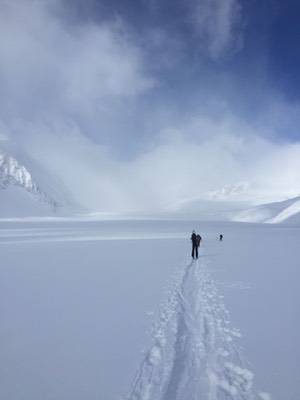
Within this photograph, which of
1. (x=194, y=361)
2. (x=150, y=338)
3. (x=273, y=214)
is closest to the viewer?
(x=194, y=361)

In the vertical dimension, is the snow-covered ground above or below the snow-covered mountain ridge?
below

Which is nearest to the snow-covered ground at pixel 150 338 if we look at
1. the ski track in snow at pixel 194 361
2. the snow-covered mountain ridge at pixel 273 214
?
the ski track in snow at pixel 194 361

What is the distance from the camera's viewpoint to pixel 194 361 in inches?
199

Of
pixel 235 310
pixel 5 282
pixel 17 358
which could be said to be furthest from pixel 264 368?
pixel 5 282

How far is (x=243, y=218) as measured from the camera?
436ft

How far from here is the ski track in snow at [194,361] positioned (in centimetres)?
424

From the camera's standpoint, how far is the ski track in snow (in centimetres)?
424

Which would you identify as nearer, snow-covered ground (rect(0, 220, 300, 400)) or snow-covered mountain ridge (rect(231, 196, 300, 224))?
snow-covered ground (rect(0, 220, 300, 400))

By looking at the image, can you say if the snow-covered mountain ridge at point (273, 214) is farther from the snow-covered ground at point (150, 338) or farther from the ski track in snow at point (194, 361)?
the ski track in snow at point (194, 361)

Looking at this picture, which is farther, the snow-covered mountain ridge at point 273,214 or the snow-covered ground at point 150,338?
the snow-covered mountain ridge at point 273,214

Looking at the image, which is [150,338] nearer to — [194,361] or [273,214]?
[194,361]

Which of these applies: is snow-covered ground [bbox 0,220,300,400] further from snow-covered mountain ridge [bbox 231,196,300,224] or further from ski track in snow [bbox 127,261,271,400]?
snow-covered mountain ridge [bbox 231,196,300,224]

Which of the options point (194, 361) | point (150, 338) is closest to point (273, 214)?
point (150, 338)

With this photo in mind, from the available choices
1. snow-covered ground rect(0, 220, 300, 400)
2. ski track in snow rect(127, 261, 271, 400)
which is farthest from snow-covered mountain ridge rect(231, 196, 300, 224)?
ski track in snow rect(127, 261, 271, 400)
